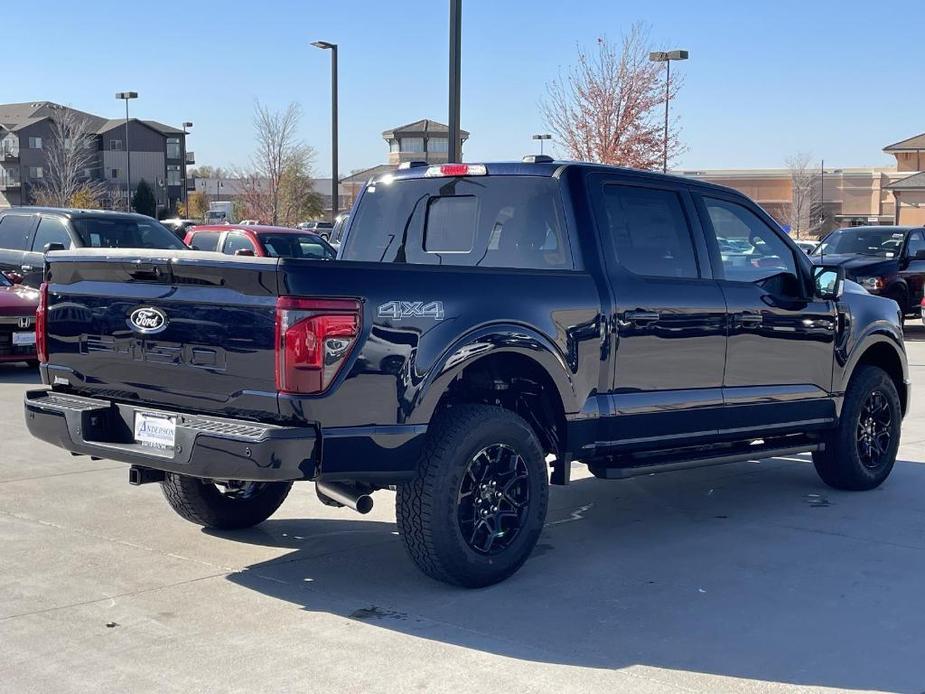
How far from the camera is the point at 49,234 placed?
16.6 m

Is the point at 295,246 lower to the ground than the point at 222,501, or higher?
higher

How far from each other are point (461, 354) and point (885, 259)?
16807 mm

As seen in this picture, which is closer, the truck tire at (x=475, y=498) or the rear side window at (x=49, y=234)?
the truck tire at (x=475, y=498)

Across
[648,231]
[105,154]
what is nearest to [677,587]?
[648,231]

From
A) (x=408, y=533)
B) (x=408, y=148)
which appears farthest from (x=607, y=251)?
(x=408, y=148)

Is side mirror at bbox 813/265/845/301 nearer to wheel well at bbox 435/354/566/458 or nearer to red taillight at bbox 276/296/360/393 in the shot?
wheel well at bbox 435/354/566/458

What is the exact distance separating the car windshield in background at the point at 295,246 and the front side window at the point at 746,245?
1171cm

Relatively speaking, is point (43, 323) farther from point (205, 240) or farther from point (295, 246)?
point (205, 240)

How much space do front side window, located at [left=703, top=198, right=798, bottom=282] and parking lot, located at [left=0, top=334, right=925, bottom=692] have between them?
4.99 ft

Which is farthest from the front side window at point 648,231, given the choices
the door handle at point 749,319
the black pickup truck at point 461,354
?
the door handle at point 749,319

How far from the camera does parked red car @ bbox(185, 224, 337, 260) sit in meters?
18.7

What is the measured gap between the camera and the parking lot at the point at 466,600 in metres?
4.47

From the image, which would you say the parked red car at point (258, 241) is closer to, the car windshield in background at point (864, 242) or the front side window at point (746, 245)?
the car windshield in background at point (864, 242)

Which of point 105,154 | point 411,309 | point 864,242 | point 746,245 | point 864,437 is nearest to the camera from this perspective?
point 411,309
